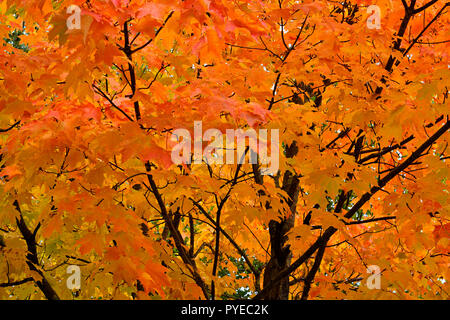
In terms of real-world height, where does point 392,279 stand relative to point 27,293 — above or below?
below

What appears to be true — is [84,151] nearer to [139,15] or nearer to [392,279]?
[139,15]

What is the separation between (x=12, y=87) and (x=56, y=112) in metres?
0.70

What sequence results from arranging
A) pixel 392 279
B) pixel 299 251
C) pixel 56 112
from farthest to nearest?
1. pixel 299 251
2. pixel 56 112
3. pixel 392 279

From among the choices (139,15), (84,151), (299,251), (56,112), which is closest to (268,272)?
(299,251)

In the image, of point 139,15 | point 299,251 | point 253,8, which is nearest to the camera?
point 139,15

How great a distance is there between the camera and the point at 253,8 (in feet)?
10.9

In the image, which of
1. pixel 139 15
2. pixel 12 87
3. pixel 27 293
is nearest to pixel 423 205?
pixel 139 15

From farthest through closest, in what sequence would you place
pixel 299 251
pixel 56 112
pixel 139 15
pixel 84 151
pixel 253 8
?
pixel 299 251 → pixel 253 8 → pixel 84 151 → pixel 56 112 → pixel 139 15

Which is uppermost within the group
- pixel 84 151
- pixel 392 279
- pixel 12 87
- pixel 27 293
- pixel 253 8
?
pixel 253 8
